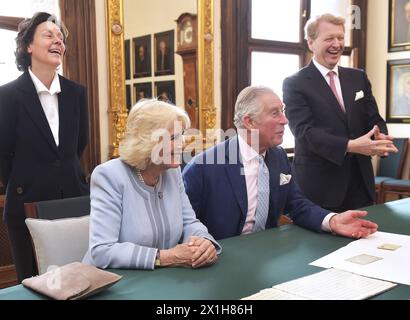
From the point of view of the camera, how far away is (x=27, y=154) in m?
2.61

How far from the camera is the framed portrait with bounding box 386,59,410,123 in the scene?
19.6 ft

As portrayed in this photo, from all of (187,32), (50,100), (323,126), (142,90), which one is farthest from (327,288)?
(187,32)

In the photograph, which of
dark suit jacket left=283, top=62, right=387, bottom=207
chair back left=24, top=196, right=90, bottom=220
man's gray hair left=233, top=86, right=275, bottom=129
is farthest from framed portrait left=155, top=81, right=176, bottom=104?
chair back left=24, top=196, right=90, bottom=220

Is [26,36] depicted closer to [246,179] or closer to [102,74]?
[102,74]

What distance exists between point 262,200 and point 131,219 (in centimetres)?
73

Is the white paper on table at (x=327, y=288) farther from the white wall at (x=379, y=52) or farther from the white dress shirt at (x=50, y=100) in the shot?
the white wall at (x=379, y=52)

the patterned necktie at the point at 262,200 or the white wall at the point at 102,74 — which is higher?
the white wall at the point at 102,74

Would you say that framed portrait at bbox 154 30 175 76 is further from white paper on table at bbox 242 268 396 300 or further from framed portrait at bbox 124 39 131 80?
white paper on table at bbox 242 268 396 300

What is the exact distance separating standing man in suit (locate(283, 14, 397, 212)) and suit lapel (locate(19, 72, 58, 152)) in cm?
142

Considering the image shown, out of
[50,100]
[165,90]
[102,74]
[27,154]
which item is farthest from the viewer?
[165,90]

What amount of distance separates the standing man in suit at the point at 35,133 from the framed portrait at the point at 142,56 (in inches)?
52.8

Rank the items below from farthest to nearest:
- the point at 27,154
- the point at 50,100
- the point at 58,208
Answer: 1. the point at 50,100
2. the point at 27,154
3. the point at 58,208

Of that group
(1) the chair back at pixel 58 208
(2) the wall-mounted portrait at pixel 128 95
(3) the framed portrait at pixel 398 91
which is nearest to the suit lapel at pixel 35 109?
(1) the chair back at pixel 58 208

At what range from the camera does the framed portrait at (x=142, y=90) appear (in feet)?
13.4
